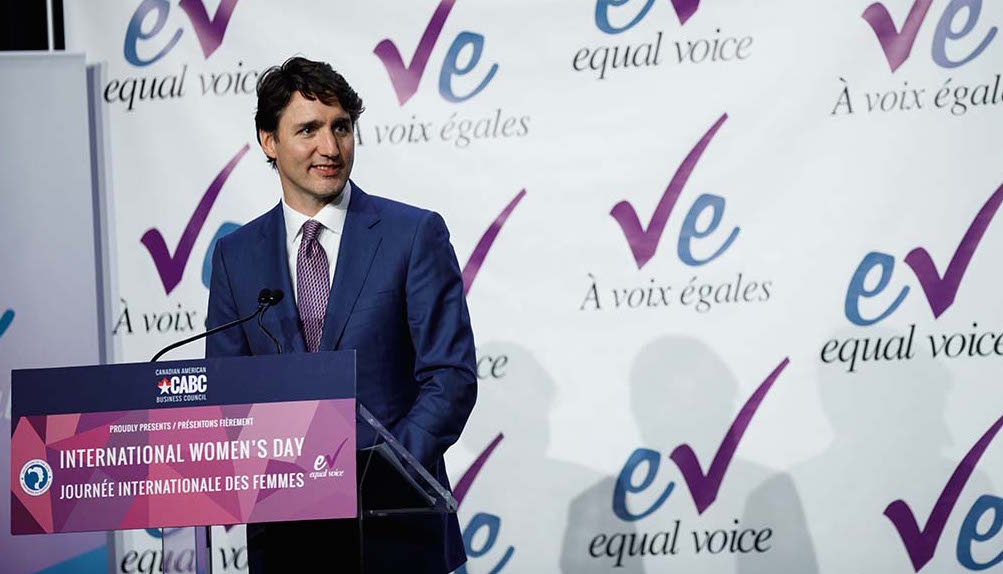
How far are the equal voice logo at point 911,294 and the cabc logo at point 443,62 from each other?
1479 millimetres

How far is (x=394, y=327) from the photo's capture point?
8.10 feet

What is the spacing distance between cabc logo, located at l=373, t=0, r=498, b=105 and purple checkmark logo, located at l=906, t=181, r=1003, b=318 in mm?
1593

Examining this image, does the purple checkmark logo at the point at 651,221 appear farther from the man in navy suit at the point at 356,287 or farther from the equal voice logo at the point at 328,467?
the equal voice logo at the point at 328,467

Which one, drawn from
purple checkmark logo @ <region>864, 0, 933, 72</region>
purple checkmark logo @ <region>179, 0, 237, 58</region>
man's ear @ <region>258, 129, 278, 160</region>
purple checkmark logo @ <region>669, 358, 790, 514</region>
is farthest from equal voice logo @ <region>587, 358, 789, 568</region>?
purple checkmark logo @ <region>179, 0, 237, 58</region>

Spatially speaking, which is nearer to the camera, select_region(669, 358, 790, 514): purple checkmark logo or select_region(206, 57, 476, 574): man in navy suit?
select_region(206, 57, 476, 574): man in navy suit

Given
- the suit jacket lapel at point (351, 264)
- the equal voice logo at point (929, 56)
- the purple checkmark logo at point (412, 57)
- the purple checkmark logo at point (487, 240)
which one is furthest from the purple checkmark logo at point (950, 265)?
the suit jacket lapel at point (351, 264)

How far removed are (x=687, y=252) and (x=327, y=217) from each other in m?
1.73

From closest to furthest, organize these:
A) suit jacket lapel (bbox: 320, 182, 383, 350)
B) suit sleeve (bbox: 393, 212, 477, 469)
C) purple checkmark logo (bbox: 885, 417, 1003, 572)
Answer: suit sleeve (bbox: 393, 212, 477, 469) → suit jacket lapel (bbox: 320, 182, 383, 350) → purple checkmark logo (bbox: 885, 417, 1003, 572)

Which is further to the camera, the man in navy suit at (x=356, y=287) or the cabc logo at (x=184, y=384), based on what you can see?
the man in navy suit at (x=356, y=287)

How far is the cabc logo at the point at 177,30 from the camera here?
4.11 m

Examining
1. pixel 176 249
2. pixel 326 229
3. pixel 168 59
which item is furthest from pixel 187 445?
pixel 168 59

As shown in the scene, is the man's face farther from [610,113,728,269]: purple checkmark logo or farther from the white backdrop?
[610,113,728,269]: purple checkmark logo

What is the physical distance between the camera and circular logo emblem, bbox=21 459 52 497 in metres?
1.91

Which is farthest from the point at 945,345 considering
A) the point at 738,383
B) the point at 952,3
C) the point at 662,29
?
the point at 662,29
